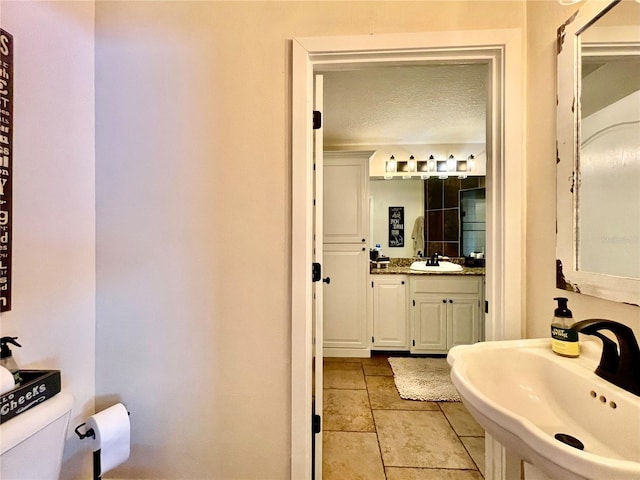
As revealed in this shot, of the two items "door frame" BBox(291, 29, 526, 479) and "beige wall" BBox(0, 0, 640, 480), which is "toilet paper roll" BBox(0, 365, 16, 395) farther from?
"door frame" BBox(291, 29, 526, 479)

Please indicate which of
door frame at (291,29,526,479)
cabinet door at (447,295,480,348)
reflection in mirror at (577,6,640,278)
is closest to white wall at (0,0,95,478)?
door frame at (291,29,526,479)

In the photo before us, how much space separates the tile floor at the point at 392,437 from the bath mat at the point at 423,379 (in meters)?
0.07

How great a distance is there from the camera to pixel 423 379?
2518 millimetres

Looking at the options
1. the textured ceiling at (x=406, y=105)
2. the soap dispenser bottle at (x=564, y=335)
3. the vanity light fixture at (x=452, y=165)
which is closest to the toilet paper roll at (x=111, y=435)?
the soap dispenser bottle at (x=564, y=335)

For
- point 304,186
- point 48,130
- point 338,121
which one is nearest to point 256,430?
point 304,186

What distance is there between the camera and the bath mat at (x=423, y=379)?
7.37 feet

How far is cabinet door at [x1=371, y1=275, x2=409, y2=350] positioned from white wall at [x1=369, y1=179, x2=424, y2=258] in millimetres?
545

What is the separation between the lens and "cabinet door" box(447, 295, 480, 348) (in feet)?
9.25

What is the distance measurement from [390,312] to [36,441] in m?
2.64

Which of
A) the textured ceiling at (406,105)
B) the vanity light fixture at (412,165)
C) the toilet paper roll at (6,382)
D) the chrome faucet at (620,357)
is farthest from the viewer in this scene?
the vanity light fixture at (412,165)

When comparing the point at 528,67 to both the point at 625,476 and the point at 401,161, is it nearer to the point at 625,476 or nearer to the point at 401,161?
the point at 625,476

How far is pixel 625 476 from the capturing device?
0.49 meters

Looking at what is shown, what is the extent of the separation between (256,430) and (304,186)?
1.09m

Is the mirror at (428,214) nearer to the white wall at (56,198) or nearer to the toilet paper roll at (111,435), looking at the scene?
the white wall at (56,198)
